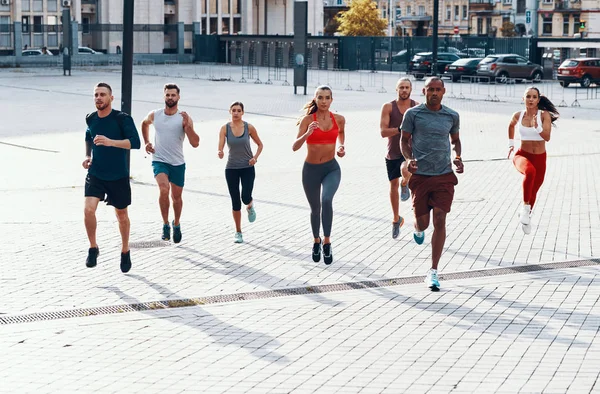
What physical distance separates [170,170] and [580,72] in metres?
36.6

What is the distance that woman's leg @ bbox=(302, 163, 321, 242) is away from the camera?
433 inches

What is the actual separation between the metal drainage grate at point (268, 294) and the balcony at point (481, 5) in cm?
9301

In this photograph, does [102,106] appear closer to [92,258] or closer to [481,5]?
[92,258]

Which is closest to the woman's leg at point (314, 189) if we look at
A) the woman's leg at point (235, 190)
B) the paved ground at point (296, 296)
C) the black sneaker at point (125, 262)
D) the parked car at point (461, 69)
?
the paved ground at point (296, 296)

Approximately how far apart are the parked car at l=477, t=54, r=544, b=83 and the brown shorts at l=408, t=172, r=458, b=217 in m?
39.7

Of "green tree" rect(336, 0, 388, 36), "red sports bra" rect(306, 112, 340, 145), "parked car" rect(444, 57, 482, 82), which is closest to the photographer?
"red sports bra" rect(306, 112, 340, 145)

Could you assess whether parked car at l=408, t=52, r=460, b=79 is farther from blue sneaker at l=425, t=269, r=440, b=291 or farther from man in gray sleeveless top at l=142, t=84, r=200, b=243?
blue sneaker at l=425, t=269, r=440, b=291

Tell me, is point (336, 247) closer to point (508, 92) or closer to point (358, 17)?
point (508, 92)

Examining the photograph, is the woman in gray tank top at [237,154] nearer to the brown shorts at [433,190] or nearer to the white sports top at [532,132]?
the brown shorts at [433,190]

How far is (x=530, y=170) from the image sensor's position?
12391mm

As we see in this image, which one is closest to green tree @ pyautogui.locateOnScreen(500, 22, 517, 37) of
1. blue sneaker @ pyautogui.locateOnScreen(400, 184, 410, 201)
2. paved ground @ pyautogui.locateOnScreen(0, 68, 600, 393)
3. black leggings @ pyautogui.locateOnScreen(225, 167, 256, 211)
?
paved ground @ pyautogui.locateOnScreen(0, 68, 600, 393)

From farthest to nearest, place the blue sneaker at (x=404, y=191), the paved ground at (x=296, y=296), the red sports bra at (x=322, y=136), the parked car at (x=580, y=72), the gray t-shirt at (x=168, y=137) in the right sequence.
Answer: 1. the parked car at (x=580, y=72)
2. the blue sneaker at (x=404, y=191)
3. the gray t-shirt at (x=168, y=137)
4. the red sports bra at (x=322, y=136)
5. the paved ground at (x=296, y=296)

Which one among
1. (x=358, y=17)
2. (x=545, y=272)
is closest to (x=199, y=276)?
(x=545, y=272)

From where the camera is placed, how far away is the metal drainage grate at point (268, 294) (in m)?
9.02
